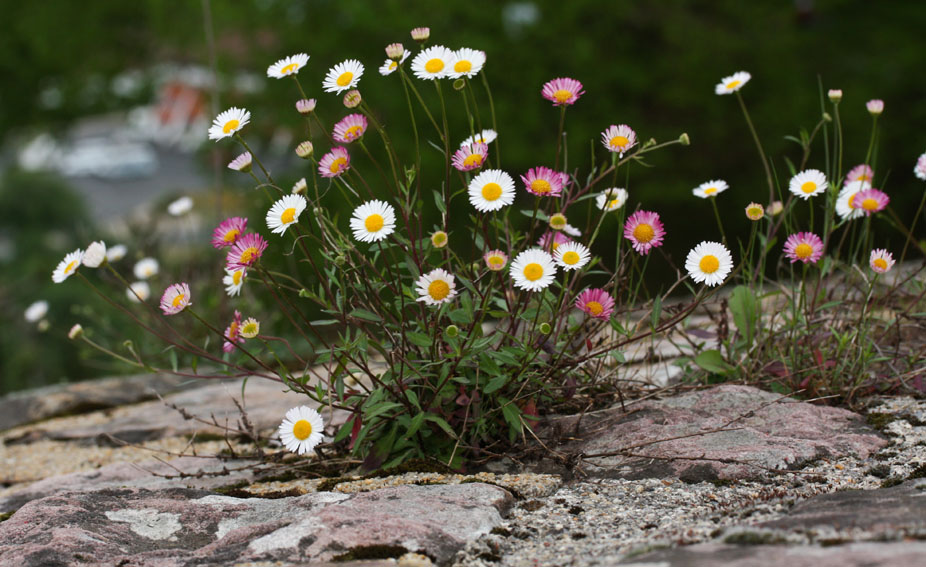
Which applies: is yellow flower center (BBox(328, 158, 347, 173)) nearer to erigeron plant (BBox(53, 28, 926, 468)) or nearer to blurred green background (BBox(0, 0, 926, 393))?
erigeron plant (BBox(53, 28, 926, 468))

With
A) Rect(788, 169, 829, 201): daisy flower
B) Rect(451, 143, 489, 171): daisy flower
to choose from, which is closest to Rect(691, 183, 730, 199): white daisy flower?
Rect(788, 169, 829, 201): daisy flower

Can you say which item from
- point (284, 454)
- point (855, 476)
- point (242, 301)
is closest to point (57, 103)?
point (242, 301)

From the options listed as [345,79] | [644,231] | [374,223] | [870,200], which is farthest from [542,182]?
[870,200]

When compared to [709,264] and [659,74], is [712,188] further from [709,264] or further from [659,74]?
[659,74]

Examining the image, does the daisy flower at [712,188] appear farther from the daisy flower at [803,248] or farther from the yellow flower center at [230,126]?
the yellow flower center at [230,126]

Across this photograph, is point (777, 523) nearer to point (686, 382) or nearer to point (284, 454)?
point (686, 382)

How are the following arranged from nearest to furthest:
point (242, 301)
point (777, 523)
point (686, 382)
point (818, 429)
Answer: point (777, 523) < point (818, 429) < point (686, 382) < point (242, 301)
